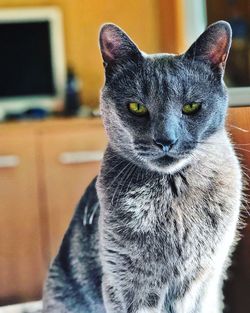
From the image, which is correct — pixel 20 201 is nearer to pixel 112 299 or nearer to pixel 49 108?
pixel 49 108

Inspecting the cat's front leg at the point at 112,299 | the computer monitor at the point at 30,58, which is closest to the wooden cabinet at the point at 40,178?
the computer monitor at the point at 30,58

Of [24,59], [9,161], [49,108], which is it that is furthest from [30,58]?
[9,161]

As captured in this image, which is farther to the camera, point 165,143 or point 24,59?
point 24,59

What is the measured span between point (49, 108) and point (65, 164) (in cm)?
32

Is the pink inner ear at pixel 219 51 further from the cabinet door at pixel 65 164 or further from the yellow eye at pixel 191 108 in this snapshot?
the cabinet door at pixel 65 164

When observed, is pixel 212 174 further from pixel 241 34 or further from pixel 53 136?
pixel 53 136

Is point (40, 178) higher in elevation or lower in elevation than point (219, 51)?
lower

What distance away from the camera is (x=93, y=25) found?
1934 millimetres

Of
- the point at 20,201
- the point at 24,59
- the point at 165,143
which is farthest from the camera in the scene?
the point at 24,59

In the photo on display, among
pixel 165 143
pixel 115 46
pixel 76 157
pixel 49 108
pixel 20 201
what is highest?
pixel 115 46

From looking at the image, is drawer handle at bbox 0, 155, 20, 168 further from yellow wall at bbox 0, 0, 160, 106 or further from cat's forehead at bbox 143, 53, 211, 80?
cat's forehead at bbox 143, 53, 211, 80

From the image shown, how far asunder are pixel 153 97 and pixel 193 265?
20 cm

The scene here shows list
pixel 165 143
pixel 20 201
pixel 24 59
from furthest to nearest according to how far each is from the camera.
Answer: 1. pixel 24 59
2. pixel 20 201
3. pixel 165 143

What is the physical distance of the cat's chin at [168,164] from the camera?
61cm
